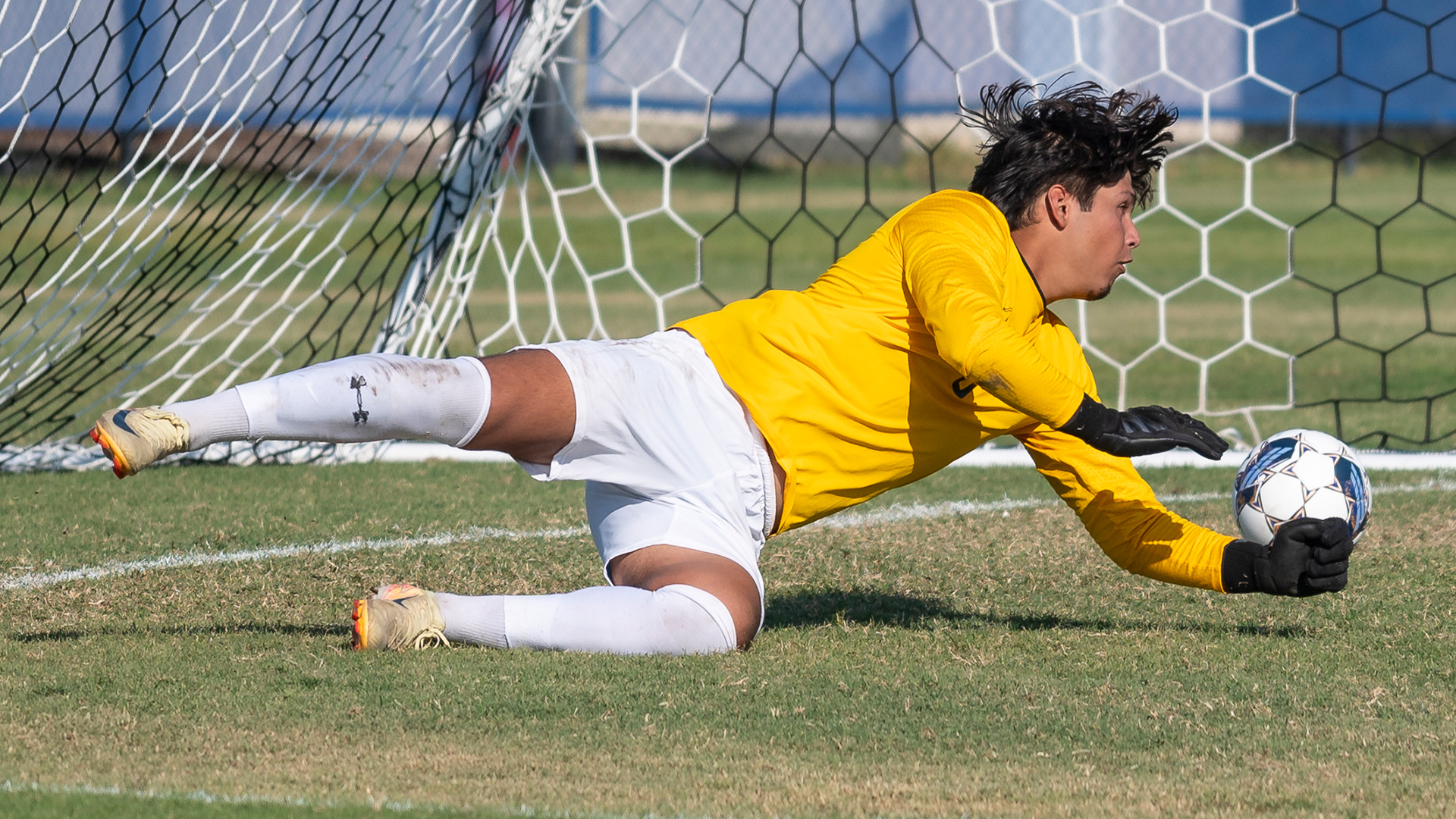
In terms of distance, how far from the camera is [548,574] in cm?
438

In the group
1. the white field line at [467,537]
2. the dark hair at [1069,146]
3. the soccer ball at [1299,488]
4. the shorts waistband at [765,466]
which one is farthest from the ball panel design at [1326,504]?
the white field line at [467,537]

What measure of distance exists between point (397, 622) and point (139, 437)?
0.69 m

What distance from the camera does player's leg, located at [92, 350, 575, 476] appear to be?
3014 mm

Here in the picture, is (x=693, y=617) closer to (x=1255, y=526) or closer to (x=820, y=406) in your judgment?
(x=820, y=406)

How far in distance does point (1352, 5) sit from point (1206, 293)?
5.22 meters

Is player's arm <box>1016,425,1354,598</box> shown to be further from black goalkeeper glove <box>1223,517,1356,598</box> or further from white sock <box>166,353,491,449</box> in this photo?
white sock <box>166,353,491,449</box>

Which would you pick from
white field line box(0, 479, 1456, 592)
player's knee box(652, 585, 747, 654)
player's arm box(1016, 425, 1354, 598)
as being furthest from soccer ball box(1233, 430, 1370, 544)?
white field line box(0, 479, 1456, 592)

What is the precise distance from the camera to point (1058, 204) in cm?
348

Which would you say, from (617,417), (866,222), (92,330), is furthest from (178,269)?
(866,222)

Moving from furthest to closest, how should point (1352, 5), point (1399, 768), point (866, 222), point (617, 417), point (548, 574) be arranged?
point (866, 222)
point (1352, 5)
point (548, 574)
point (617, 417)
point (1399, 768)

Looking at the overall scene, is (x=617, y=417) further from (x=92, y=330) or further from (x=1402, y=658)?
(x=92, y=330)

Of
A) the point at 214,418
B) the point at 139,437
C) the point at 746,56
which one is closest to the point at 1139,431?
the point at 214,418

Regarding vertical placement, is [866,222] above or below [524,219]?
below

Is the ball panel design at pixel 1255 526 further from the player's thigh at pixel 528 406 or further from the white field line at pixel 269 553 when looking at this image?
the white field line at pixel 269 553
